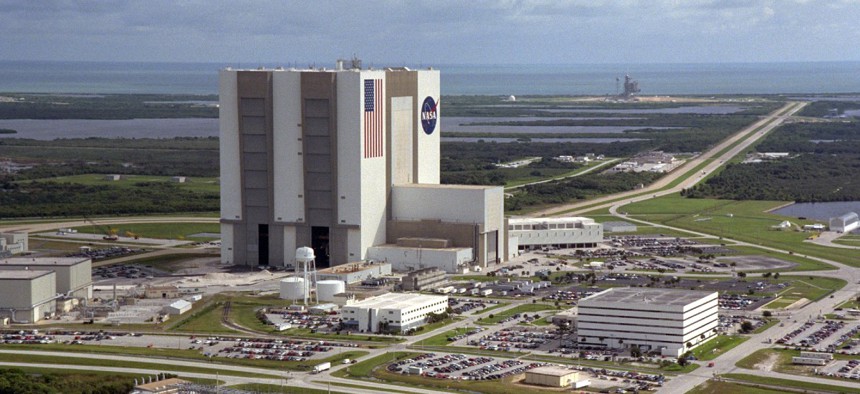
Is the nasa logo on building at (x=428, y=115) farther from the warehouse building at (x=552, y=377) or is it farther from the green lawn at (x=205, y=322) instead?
the warehouse building at (x=552, y=377)

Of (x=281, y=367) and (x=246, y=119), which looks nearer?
(x=281, y=367)

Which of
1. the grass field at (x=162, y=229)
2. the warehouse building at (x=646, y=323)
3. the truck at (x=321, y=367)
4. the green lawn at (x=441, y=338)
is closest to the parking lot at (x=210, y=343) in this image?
the truck at (x=321, y=367)

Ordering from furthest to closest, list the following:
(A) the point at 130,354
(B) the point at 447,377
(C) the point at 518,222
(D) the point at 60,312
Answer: (C) the point at 518,222, (D) the point at 60,312, (A) the point at 130,354, (B) the point at 447,377

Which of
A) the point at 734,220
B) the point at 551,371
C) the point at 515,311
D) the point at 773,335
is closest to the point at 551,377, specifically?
the point at 551,371

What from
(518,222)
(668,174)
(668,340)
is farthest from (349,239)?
(668,174)

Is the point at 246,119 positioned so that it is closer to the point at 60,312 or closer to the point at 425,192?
the point at 425,192

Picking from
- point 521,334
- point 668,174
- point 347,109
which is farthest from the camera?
point 668,174

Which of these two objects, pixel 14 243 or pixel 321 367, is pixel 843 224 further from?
pixel 321 367

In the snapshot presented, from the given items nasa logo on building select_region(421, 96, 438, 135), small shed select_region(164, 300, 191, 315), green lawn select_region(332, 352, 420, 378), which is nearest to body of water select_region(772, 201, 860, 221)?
nasa logo on building select_region(421, 96, 438, 135)
